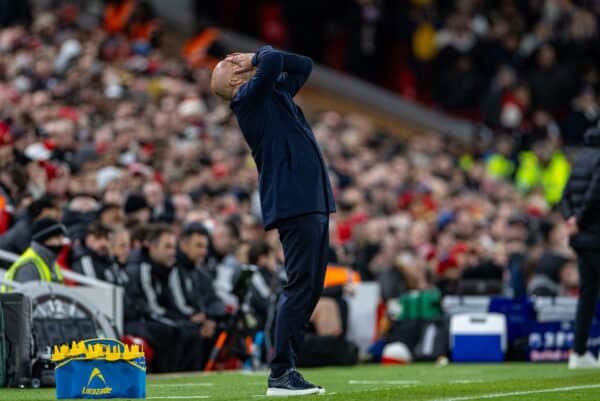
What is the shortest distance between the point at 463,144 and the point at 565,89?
201 centimetres

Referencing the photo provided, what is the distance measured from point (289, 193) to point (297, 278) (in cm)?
51

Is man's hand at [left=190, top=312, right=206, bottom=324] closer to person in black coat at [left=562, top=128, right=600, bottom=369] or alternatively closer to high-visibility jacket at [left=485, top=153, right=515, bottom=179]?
person in black coat at [left=562, top=128, right=600, bottom=369]

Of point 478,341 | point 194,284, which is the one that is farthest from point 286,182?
point 478,341

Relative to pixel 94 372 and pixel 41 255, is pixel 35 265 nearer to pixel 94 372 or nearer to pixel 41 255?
pixel 41 255

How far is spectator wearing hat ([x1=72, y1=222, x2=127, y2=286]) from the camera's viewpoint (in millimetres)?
15445

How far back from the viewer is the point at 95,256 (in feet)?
50.8

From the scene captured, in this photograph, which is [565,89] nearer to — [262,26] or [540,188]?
[540,188]

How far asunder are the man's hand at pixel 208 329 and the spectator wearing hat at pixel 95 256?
1111mm

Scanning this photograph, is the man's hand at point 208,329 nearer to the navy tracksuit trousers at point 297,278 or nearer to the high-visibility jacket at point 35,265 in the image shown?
the high-visibility jacket at point 35,265

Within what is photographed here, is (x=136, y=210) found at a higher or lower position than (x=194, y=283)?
higher

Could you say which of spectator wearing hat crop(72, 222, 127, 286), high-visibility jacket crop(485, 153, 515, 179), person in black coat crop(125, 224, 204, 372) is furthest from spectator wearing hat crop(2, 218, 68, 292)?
high-visibility jacket crop(485, 153, 515, 179)

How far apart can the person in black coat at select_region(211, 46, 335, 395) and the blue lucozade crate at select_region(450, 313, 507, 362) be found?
697cm

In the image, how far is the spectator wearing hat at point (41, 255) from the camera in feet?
45.4

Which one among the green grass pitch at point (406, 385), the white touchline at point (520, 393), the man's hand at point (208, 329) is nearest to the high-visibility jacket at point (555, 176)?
the green grass pitch at point (406, 385)
